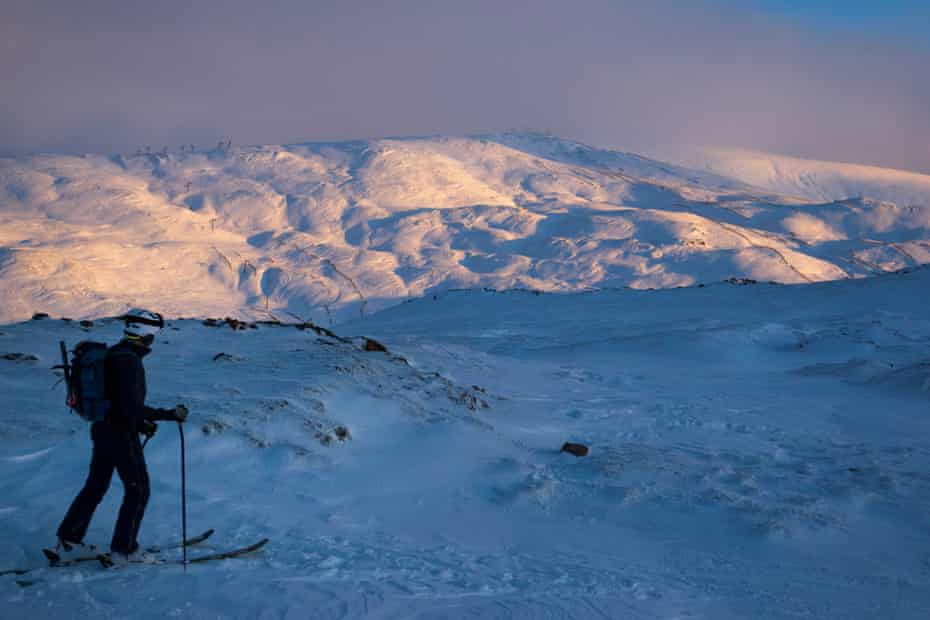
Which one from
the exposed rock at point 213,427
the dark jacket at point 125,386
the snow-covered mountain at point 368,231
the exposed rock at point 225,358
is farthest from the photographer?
the snow-covered mountain at point 368,231

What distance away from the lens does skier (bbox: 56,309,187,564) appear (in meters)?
5.51

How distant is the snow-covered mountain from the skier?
7732 cm

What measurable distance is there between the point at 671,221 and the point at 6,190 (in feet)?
320

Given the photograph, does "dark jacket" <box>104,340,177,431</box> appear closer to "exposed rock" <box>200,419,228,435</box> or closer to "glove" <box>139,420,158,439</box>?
"glove" <box>139,420,158,439</box>

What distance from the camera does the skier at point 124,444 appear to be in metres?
5.51

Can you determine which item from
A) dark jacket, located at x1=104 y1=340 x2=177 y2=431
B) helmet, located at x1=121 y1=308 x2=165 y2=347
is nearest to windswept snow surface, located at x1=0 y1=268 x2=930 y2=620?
dark jacket, located at x1=104 y1=340 x2=177 y2=431

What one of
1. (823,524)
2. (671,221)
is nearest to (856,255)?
(671,221)

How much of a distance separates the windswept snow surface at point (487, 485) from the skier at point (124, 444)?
29 cm

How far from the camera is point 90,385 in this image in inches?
216

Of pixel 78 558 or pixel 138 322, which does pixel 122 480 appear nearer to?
pixel 78 558

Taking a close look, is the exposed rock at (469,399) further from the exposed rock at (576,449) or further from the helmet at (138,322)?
the helmet at (138,322)

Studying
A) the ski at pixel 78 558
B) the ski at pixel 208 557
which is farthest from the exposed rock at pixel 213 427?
the ski at pixel 78 558

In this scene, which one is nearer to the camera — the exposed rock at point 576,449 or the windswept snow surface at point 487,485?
the windswept snow surface at point 487,485

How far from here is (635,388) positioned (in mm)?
15602
